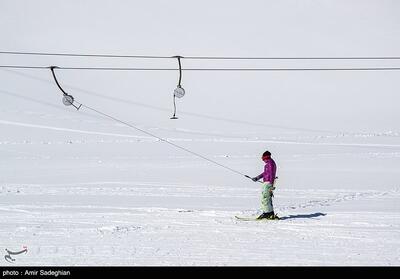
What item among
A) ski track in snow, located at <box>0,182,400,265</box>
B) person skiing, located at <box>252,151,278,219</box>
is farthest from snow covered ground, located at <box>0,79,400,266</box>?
person skiing, located at <box>252,151,278,219</box>

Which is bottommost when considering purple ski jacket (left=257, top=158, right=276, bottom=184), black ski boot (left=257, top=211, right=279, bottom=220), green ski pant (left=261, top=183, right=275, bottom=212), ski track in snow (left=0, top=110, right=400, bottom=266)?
ski track in snow (left=0, top=110, right=400, bottom=266)

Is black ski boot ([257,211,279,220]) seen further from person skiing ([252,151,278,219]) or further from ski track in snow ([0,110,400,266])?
ski track in snow ([0,110,400,266])

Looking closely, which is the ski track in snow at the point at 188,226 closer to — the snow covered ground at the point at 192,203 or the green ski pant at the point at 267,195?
the snow covered ground at the point at 192,203

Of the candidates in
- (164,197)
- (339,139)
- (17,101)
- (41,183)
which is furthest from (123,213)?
(17,101)

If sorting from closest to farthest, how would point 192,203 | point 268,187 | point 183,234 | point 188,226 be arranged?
point 183,234 < point 188,226 < point 268,187 < point 192,203

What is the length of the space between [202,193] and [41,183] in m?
7.37

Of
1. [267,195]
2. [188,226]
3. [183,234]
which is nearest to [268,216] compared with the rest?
[267,195]

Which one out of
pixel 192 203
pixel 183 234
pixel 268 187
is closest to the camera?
pixel 183 234

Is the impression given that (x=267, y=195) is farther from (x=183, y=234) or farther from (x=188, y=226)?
(x=183, y=234)

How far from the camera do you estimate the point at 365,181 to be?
81.8 feet

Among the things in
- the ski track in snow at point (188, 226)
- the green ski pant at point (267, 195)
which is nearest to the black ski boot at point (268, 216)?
the green ski pant at point (267, 195)

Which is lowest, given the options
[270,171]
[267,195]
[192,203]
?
[192,203]

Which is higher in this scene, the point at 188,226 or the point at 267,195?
the point at 267,195
